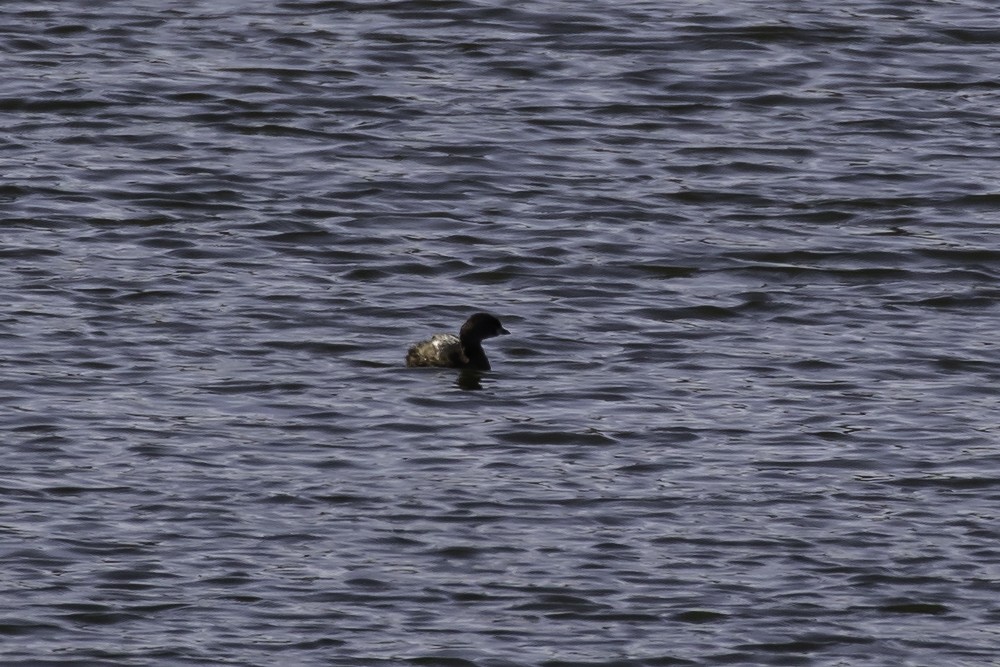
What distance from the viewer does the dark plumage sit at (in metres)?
14.4

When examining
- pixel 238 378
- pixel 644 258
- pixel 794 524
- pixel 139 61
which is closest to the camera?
pixel 794 524

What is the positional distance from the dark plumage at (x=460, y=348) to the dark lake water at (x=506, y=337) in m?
0.12

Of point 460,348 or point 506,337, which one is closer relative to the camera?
point 460,348

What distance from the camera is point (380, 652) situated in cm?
1012

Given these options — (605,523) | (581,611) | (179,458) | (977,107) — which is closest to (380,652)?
(581,611)

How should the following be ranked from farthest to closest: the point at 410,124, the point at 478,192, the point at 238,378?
1. the point at 410,124
2. the point at 478,192
3. the point at 238,378

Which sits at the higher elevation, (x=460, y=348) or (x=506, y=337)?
(x=460, y=348)

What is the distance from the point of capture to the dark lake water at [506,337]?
35.0 feet

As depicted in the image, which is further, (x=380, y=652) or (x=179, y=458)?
(x=179, y=458)

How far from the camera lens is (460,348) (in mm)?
14422

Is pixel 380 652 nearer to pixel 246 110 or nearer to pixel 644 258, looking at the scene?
pixel 644 258

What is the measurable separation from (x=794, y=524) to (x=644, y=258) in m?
5.30

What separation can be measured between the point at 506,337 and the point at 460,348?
85 cm

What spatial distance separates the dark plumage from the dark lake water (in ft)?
0.39
